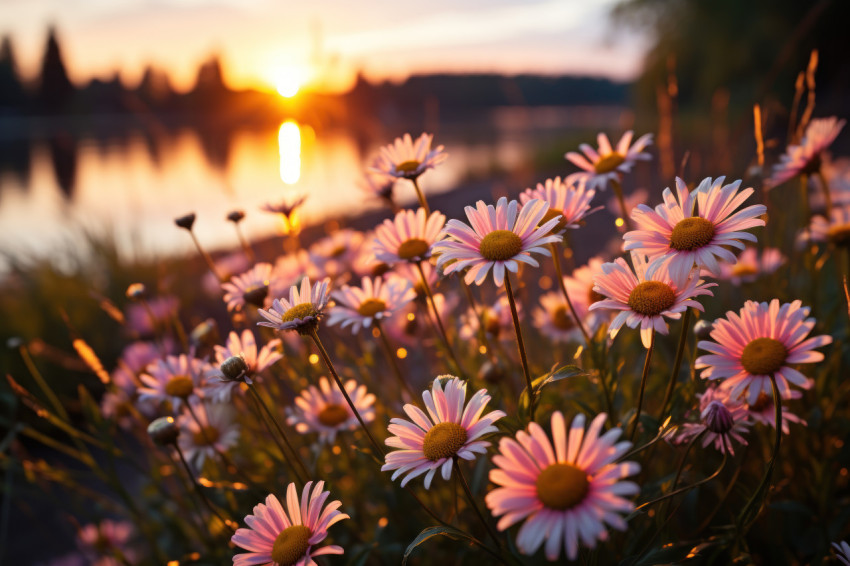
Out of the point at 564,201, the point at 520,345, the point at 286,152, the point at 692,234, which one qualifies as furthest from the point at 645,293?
the point at 286,152

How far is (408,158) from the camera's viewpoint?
1.54m

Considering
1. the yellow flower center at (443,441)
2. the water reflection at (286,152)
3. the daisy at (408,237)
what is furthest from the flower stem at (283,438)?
the water reflection at (286,152)

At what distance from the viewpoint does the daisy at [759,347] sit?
3.02 feet

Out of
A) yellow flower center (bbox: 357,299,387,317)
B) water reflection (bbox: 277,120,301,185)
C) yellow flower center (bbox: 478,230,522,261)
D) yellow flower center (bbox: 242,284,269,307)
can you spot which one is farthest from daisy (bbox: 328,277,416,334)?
water reflection (bbox: 277,120,301,185)

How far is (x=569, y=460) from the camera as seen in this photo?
77 centimetres

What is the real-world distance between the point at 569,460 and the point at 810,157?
1222 mm

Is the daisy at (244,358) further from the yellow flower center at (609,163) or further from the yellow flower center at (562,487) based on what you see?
the yellow flower center at (609,163)

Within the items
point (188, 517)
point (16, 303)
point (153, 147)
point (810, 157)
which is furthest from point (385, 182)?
point (153, 147)

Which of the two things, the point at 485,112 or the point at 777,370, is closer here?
the point at 777,370

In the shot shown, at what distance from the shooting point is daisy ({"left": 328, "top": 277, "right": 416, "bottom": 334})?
144 centimetres

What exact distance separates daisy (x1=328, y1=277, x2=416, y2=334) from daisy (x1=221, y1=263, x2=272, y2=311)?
0.60 feet

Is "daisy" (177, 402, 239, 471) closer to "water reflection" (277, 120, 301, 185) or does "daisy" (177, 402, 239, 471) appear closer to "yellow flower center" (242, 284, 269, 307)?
"yellow flower center" (242, 284, 269, 307)

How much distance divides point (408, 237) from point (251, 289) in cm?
42

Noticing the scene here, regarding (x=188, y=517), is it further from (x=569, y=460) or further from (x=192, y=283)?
(x=192, y=283)
